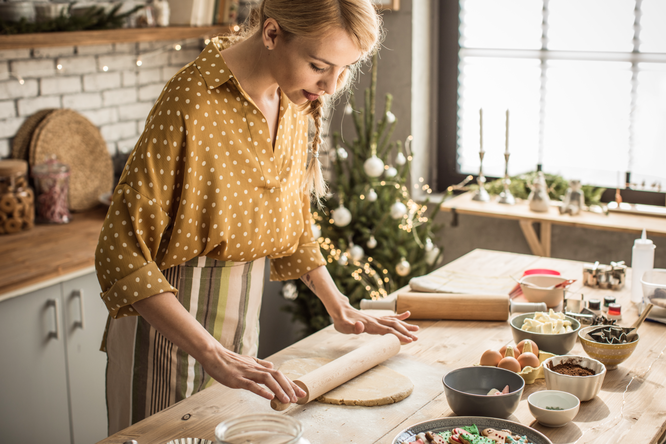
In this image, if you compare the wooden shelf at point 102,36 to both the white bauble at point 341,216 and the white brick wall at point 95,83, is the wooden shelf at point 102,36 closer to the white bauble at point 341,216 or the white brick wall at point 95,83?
the white brick wall at point 95,83

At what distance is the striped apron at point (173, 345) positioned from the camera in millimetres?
1483

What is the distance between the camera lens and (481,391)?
126 cm

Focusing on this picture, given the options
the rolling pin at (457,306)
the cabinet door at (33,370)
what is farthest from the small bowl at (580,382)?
the cabinet door at (33,370)

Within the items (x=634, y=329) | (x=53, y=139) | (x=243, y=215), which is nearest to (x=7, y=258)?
(x=53, y=139)

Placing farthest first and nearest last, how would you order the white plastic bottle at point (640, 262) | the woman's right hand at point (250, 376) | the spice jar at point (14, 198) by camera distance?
the spice jar at point (14, 198)
the white plastic bottle at point (640, 262)
the woman's right hand at point (250, 376)

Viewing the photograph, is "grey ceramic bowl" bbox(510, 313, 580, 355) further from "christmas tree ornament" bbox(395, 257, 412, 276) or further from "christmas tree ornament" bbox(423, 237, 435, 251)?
"christmas tree ornament" bbox(423, 237, 435, 251)

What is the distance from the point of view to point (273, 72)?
53.7 inches

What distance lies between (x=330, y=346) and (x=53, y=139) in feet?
6.11

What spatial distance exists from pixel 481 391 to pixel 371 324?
13.8 inches

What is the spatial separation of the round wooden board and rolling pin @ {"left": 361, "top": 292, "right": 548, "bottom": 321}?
5.72 feet

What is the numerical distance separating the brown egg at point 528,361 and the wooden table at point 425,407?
0.14 feet

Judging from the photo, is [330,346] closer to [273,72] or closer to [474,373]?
[474,373]

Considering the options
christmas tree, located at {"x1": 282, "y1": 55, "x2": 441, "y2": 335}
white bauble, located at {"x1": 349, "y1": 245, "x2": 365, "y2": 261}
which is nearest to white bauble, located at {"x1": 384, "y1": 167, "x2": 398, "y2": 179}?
christmas tree, located at {"x1": 282, "y1": 55, "x2": 441, "y2": 335}

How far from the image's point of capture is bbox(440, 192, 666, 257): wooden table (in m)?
2.56
